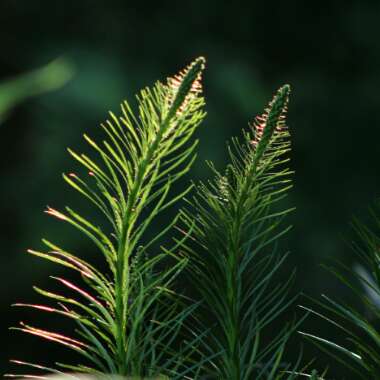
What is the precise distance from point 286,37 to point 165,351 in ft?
16.5

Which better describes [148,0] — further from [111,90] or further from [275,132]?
[275,132]

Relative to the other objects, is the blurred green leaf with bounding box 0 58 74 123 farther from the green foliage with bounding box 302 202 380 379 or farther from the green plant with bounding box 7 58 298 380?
the green foliage with bounding box 302 202 380 379

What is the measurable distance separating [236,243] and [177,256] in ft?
0.09

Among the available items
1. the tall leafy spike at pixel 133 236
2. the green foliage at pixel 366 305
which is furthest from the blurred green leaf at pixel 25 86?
the green foliage at pixel 366 305

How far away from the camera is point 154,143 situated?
35 centimetres

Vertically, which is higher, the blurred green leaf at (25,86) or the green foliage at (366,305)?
the blurred green leaf at (25,86)

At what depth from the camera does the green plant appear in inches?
14.1

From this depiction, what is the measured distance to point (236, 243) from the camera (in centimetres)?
40

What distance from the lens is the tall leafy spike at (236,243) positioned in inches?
15.2

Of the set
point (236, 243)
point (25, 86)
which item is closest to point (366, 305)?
point (236, 243)

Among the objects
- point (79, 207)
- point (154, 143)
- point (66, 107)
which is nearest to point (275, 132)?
point (154, 143)

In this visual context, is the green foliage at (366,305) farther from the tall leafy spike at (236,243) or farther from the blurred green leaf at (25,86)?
the blurred green leaf at (25,86)

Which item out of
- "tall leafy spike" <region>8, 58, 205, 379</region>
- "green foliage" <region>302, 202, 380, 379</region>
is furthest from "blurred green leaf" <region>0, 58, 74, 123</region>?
"green foliage" <region>302, 202, 380, 379</region>

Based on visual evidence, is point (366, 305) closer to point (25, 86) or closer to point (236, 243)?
point (236, 243)
